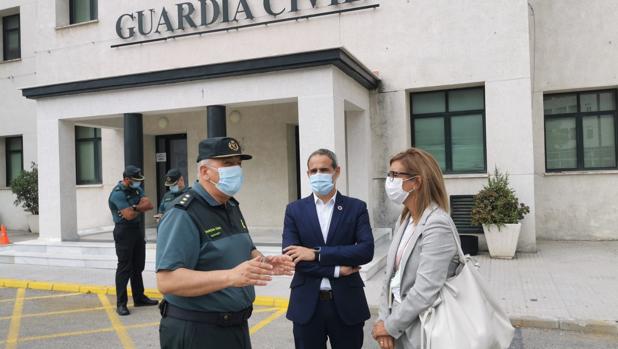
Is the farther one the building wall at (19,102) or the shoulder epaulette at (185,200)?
the building wall at (19,102)

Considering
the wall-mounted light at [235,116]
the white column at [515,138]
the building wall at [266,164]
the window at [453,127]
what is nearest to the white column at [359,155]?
the window at [453,127]

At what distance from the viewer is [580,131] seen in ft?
40.4

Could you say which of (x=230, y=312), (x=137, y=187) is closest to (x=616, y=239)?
(x=137, y=187)

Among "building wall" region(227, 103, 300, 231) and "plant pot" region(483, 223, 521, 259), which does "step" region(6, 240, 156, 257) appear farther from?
"plant pot" region(483, 223, 521, 259)

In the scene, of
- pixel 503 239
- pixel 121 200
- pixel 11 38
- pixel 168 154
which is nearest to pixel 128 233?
pixel 121 200

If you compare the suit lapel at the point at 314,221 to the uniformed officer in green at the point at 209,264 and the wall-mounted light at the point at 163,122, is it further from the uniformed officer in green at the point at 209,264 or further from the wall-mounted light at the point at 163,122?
the wall-mounted light at the point at 163,122

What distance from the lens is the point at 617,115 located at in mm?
12023

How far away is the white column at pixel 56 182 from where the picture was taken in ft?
37.9

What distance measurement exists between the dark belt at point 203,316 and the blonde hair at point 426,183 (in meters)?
1.19

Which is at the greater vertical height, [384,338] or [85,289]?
[384,338]

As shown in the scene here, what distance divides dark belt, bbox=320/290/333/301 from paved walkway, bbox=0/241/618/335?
3.81 meters

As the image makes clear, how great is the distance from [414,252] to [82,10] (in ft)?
51.5

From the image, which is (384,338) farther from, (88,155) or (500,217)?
(88,155)

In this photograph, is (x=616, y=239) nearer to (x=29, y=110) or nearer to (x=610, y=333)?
(x=610, y=333)
